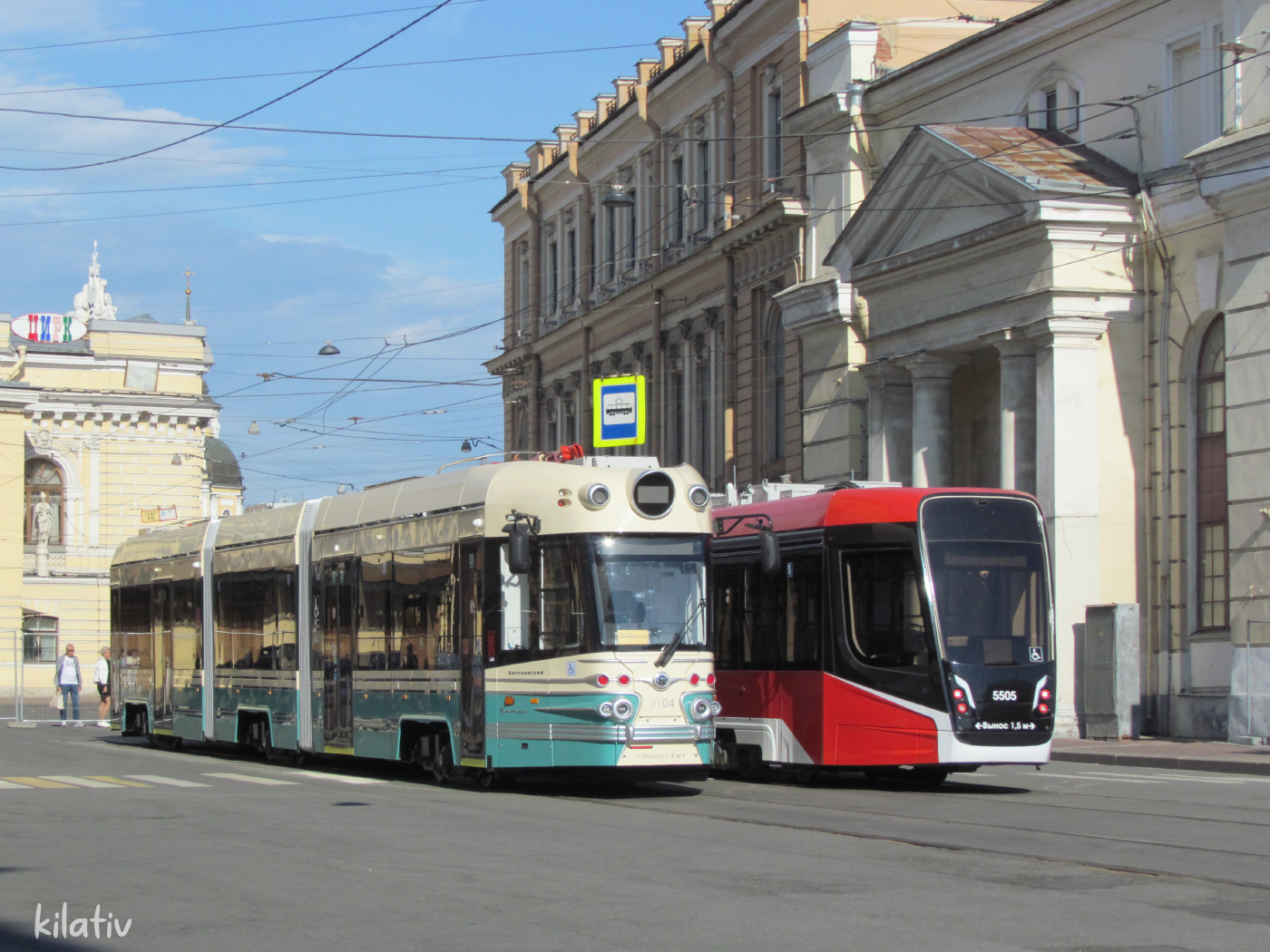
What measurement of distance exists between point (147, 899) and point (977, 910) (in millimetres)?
4117

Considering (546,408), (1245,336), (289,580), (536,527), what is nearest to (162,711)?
(289,580)

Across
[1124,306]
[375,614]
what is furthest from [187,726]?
[1124,306]

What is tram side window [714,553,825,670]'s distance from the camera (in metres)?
18.0

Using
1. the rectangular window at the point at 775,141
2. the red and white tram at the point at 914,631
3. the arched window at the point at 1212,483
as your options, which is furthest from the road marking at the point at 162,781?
the rectangular window at the point at 775,141

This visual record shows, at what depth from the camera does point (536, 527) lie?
16328 millimetres

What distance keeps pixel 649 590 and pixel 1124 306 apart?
13096 mm

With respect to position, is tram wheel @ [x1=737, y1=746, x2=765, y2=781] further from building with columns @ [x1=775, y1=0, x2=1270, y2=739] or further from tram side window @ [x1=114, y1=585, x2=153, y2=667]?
tram side window @ [x1=114, y1=585, x2=153, y2=667]

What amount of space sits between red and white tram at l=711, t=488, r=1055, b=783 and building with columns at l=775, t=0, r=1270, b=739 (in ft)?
26.7

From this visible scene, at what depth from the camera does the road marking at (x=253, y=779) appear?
59.0 ft

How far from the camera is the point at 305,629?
20750 mm

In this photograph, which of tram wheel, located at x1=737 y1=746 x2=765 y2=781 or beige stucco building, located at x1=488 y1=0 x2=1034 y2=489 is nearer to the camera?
tram wheel, located at x1=737 y1=746 x2=765 y2=781

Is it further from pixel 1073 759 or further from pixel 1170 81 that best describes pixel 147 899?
pixel 1170 81

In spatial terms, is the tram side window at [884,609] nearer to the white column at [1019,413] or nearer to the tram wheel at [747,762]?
the tram wheel at [747,762]
